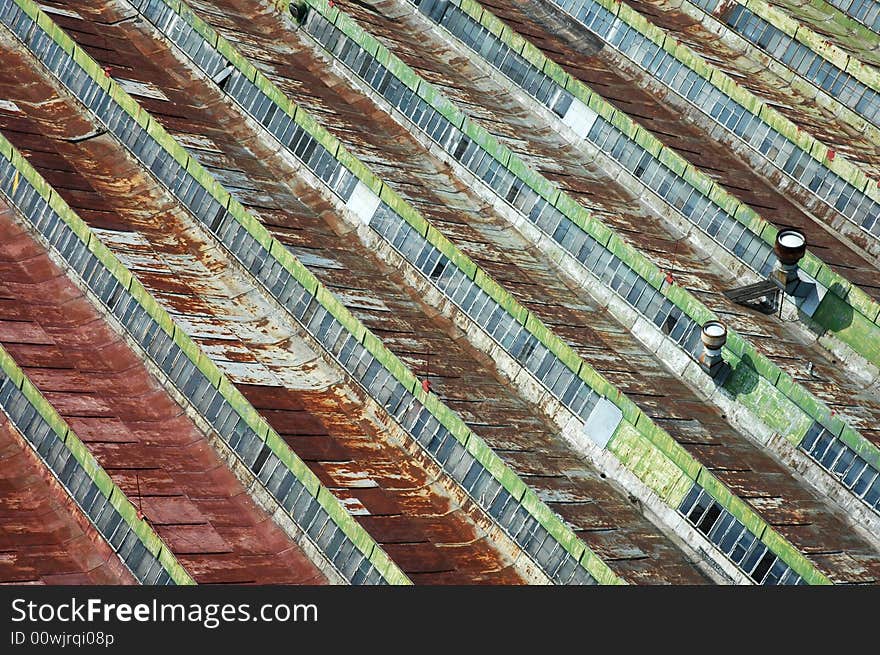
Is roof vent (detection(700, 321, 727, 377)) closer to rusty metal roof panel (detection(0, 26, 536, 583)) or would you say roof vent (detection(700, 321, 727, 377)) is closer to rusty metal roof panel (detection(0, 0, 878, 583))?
rusty metal roof panel (detection(0, 0, 878, 583))

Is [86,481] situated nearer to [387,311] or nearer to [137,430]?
[137,430]

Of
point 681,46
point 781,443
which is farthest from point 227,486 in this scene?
point 681,46

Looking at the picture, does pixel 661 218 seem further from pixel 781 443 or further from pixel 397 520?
pixel 397 520

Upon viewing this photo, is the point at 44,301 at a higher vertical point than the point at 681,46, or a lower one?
lower

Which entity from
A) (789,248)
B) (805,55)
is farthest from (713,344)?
(805,55)

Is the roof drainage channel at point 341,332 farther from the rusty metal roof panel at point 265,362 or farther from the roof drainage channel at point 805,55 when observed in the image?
the roof drainage channel at point 805,55
